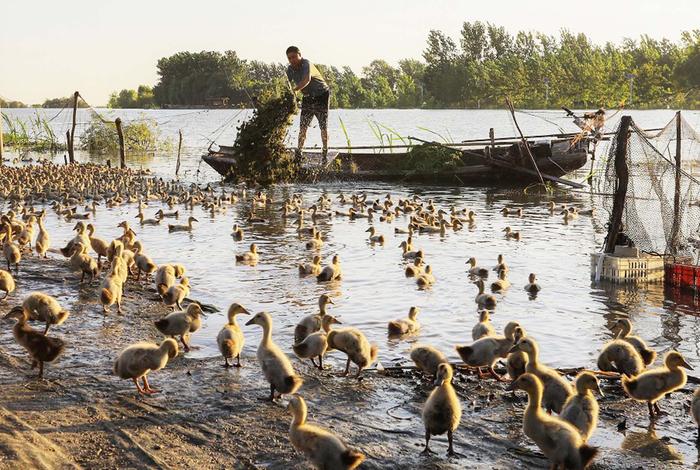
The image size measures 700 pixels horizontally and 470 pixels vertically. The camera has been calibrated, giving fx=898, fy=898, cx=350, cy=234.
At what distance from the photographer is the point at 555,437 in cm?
734

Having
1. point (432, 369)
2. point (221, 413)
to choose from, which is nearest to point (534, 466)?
point (432, 369)

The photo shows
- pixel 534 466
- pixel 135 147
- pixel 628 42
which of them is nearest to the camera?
pixel 534 466

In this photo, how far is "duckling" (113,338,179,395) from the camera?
9.08m

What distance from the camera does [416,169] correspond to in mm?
36562

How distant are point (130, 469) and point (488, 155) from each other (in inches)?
1141

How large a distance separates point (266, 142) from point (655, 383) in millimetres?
21789

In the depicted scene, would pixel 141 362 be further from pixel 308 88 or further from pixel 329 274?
pixel 308 88

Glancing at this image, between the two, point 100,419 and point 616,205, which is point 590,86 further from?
point 100,419

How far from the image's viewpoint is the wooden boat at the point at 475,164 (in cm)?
3438

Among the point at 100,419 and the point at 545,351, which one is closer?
the point at 100,419

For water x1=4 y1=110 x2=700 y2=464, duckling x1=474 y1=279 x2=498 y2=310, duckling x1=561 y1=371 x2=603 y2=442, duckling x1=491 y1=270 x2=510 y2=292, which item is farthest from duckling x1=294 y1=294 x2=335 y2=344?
duckling x1=491 y1=270 x2=510 y2=292

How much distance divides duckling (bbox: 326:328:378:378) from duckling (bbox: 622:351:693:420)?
2788mm

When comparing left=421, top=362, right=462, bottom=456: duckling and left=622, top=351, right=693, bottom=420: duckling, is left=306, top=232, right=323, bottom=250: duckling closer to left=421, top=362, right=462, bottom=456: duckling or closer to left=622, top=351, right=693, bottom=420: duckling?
left=622, top=351, right=693, bottom=420: duckling

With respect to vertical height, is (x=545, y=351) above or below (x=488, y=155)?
below
